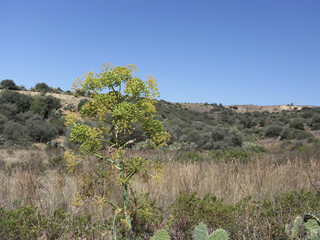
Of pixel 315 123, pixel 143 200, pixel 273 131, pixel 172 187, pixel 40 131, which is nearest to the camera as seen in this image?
pixel 143 200

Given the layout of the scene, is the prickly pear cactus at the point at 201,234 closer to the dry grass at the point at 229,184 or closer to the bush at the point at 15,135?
the dry grass at the point at 229,184

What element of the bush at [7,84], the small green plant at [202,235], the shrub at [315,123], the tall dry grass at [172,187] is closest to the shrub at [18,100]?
the bush at [7,84]

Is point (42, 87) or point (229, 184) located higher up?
point (42, 87)

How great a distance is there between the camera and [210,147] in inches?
754

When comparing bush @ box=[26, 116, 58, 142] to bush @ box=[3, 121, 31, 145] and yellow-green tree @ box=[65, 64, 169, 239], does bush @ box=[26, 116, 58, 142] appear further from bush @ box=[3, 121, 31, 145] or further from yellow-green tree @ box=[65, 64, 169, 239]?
yellow-green tree @ box=[65, 64, 169, 239]

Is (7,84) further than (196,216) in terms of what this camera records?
Yes

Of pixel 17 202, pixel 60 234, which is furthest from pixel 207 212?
pixel 17 202

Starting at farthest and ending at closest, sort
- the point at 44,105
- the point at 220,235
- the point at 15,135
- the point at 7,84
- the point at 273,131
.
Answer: the point at 7,84, the point at 273,131, the point at 44,105, the point at 15,135, the point at 220,235

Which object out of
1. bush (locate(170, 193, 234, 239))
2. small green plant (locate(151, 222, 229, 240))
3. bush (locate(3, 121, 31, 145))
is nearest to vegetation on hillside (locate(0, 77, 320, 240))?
bush (locate(170, 193, 234, 239))

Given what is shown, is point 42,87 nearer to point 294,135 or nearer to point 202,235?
point 294,135

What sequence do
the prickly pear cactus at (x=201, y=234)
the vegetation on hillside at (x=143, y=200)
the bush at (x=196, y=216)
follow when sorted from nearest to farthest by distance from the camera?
the prickly pear cactus at (x=201, y=234) → the vegetation on hillside at (x=143, y=200) → the bush at (x=196, y=216)

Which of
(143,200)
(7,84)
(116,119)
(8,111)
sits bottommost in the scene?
(143,200)

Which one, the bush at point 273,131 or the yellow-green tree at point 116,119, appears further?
the bush at point 273,131

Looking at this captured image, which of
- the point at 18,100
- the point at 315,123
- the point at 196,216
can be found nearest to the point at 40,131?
the point at 18,100
